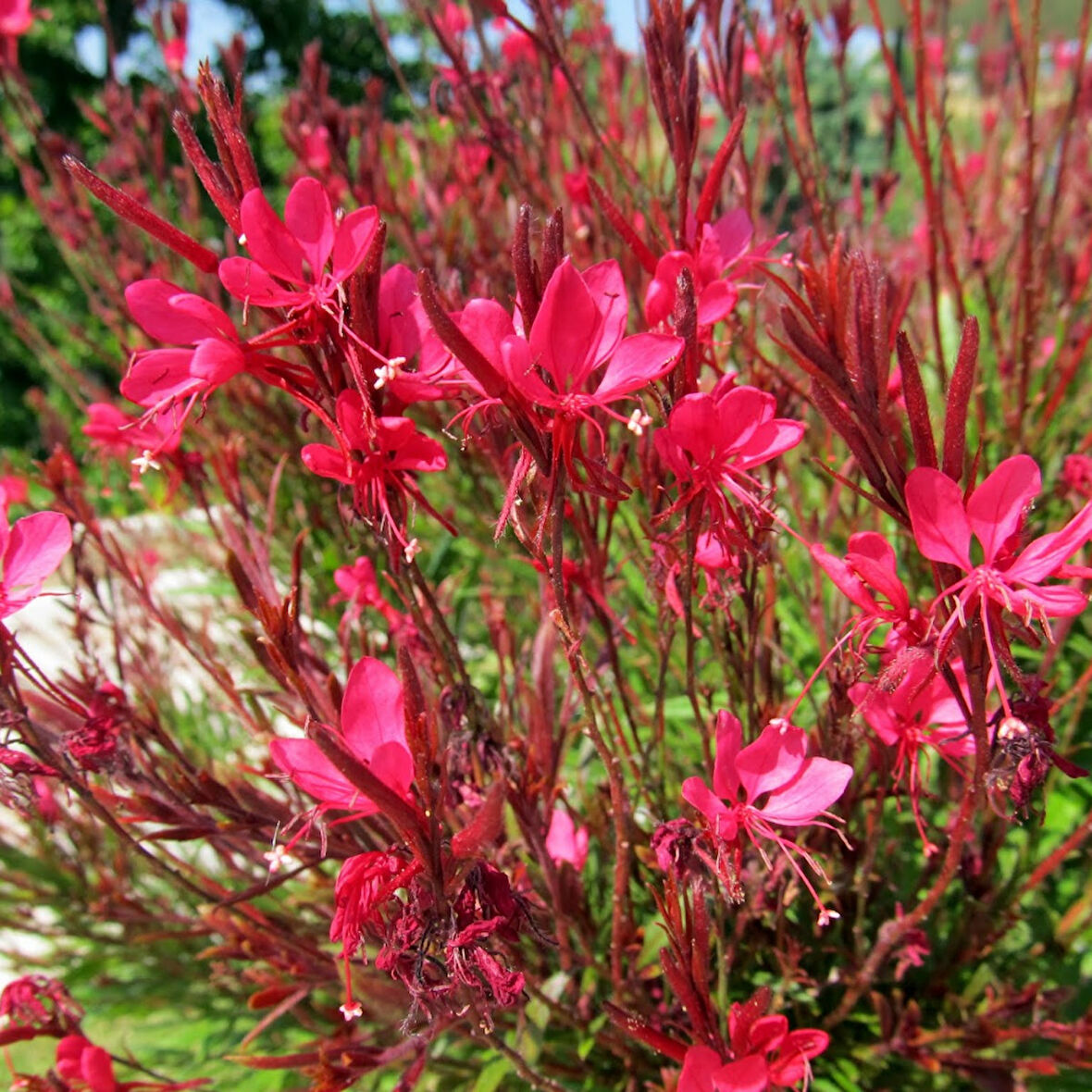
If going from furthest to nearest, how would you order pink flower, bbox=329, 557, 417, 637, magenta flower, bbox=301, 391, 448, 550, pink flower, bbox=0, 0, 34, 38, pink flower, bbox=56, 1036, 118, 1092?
pink flower, bbox=0, 0, 34, 38
pink flower, bbox=329, 557, 417, 637
pink flower, bbox=56, 1036, 118, 1092
magenta flower, bbox=301, 391, 448, 550

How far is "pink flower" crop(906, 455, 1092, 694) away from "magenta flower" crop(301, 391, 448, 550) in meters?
0.31

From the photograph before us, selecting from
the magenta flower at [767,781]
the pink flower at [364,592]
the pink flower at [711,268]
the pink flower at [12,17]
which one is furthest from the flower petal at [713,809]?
the pink flower at [12,17]

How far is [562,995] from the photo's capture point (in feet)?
3.62

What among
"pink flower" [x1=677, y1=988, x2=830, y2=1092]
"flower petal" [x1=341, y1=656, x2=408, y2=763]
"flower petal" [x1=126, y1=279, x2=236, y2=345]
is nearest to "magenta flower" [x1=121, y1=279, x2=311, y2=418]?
"flower petal" [x1=126, y1=279, x2=236, y2=345]

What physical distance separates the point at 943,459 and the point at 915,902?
0.83 metres

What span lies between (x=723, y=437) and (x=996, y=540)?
0.60ft

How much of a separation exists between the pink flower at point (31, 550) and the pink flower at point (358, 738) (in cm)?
24

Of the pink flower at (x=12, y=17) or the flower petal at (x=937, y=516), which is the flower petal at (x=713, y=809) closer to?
the flower petal at (x=937, y=516)

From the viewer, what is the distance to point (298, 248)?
64 cm

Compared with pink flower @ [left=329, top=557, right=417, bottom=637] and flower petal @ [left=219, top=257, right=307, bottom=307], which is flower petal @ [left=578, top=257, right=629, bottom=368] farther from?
pink flower @ [left=329, top=557, right=417, bottom=637]

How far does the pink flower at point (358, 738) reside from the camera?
2.02 feet

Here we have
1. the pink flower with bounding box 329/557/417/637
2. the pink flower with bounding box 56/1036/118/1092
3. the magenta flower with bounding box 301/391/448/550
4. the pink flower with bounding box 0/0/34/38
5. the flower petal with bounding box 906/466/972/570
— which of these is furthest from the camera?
the pink flower with bounding box 0/0/34/38

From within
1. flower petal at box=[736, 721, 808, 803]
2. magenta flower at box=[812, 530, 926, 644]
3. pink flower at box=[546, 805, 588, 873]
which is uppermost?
magenta flower at box=[812, 530, 926, 644]

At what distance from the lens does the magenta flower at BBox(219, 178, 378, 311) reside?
24.0 inches
